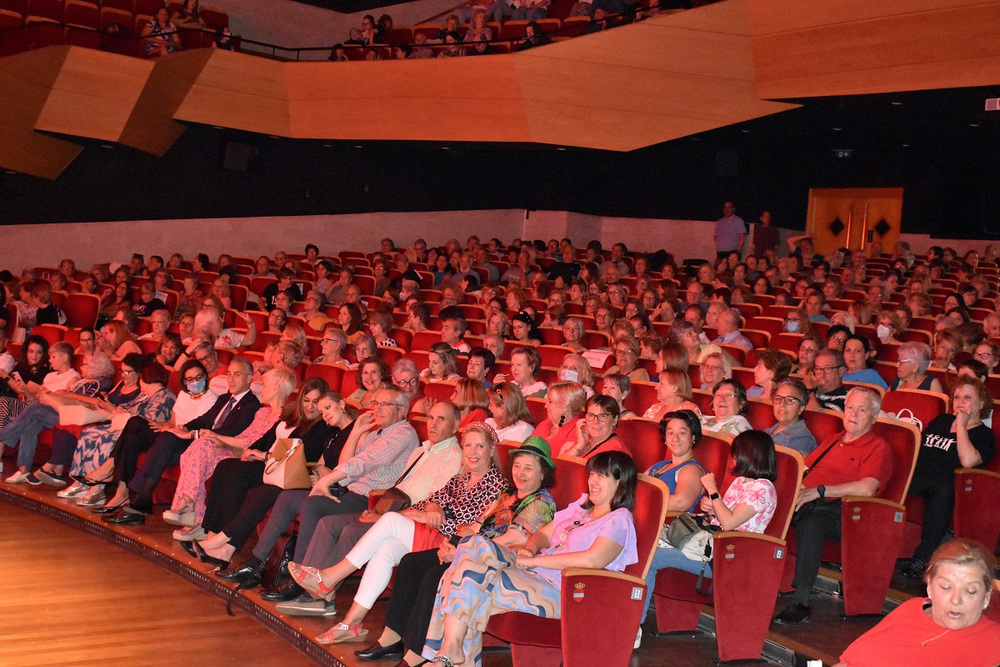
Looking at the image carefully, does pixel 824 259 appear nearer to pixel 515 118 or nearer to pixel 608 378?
pixel 515 118

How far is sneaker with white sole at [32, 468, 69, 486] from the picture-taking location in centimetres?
541

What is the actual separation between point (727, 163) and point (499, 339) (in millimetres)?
6859

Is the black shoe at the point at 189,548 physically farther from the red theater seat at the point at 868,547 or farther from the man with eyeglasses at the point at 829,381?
the man with eyeglasses at the point at 829,381

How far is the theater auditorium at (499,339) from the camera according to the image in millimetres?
3250

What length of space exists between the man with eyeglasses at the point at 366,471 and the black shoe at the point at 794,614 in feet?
4.87

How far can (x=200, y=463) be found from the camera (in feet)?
15.2

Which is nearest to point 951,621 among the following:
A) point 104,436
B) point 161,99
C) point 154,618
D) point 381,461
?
point 381,461

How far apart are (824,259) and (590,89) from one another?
252 cm

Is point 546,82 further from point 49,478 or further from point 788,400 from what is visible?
point 788,400

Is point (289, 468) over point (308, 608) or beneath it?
over

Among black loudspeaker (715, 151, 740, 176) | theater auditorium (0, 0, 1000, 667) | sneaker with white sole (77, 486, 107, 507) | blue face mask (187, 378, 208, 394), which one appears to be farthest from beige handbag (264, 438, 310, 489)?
black loudspeaker (715, 151, 740, 176)

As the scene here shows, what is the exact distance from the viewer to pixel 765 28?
861cm

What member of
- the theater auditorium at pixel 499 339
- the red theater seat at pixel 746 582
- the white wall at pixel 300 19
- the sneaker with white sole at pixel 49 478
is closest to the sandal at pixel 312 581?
the theater auditorium at pixel 499 339

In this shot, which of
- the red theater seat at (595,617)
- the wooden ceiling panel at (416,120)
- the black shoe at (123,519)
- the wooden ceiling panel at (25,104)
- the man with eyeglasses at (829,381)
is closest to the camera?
the red theater seat at (595,617)
